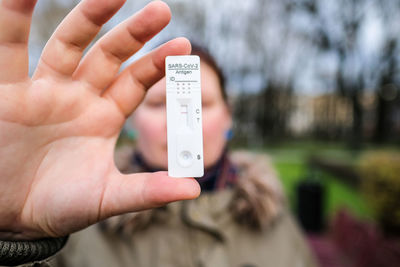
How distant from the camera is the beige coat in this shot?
189cm

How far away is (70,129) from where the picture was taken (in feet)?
3.94

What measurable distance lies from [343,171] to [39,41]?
11.9 meters

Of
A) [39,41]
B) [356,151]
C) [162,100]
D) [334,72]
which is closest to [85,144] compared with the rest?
[162,100]

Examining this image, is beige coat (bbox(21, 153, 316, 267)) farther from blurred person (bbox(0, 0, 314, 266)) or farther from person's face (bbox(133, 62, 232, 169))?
person's face (bbox(133, 62, 232, 169))

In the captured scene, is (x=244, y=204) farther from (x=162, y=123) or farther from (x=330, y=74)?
(x=330, y=74)

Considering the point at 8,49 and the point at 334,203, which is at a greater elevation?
the point at 8,49

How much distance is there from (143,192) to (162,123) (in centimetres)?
88

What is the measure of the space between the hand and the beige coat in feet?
2.51

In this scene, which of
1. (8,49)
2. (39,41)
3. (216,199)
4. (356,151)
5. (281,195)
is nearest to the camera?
(8,49)

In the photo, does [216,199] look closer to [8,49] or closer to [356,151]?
[8,49]

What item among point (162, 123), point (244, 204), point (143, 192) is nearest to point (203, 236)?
point (244, 204)

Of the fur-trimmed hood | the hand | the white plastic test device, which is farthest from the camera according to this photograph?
the fur-trimmed hood

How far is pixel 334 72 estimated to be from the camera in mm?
16328

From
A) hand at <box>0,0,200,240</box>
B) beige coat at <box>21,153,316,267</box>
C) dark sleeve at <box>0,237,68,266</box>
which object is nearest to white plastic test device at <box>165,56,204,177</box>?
hand at <box>0,0,200,240</box>
